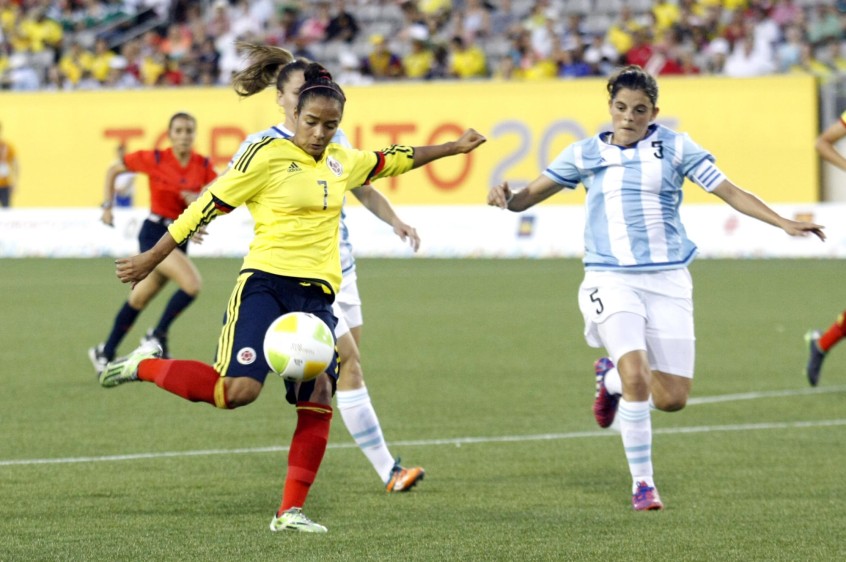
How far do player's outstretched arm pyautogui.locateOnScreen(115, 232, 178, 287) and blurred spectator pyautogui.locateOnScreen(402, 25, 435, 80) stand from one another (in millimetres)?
21357

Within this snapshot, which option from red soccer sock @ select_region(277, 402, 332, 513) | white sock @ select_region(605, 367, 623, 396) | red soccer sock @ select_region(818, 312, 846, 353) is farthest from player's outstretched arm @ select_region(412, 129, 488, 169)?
red soccer sock @ select_region(818, 312, 846, 353)

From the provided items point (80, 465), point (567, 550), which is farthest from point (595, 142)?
point (80, 465)

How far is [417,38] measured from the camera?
2727cm

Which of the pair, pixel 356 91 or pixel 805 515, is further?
pixel 356 91

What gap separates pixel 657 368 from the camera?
7.41 metres

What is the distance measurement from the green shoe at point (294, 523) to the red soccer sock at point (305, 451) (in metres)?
0.05

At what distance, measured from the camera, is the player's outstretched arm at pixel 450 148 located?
267 inches

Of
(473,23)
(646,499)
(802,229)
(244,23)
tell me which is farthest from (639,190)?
(244,23)

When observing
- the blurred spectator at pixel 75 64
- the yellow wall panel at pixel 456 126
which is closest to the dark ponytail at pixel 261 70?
the yellow wall panel at pixel 456 126

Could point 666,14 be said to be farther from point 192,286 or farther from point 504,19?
point 192,286

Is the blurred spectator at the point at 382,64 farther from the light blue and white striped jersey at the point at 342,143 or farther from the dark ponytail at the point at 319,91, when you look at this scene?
the dark ponytail at the point at 319,91

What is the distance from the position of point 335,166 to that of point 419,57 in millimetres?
21030

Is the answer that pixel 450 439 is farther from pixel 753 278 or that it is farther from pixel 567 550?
pixel 753 278

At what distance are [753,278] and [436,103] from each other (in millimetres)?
7708
